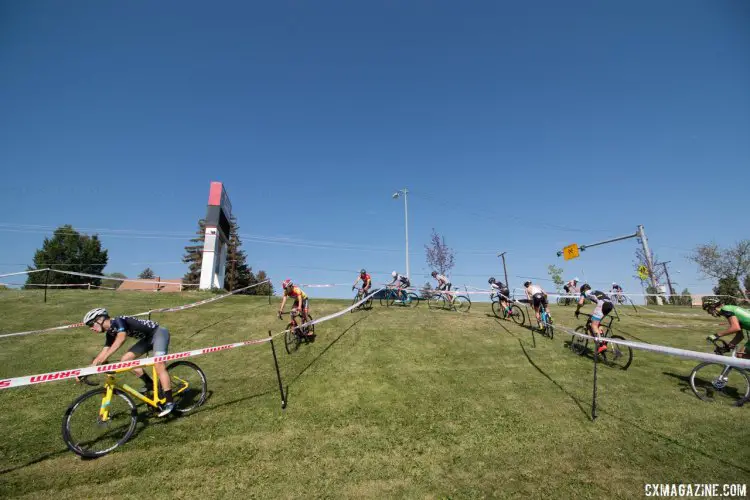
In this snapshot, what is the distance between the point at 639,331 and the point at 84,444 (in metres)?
19.3

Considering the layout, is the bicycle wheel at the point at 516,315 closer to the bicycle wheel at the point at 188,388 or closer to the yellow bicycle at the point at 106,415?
the bicycle wheel at the point at 188,388

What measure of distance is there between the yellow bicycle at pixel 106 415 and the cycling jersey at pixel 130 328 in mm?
670

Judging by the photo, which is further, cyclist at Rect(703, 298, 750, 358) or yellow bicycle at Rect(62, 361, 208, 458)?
cyclist at Rect(703, 298, 750, 358)

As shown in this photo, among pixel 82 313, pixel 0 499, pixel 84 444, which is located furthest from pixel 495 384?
pixel 82 313

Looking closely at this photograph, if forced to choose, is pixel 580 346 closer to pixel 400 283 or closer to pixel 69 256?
pixel 400 283

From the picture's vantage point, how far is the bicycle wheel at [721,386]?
25.8ft

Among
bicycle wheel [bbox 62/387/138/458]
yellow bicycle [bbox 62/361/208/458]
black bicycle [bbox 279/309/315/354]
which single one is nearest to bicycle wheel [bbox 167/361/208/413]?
yellow bicycle [bbox 62/361/208/458]

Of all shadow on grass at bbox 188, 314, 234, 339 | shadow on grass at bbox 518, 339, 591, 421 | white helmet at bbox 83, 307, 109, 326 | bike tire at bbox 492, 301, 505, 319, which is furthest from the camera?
bike tire at bbox 492, 301, 505, 319

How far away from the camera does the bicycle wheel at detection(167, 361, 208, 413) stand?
686cm

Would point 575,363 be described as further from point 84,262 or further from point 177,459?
point 84,262

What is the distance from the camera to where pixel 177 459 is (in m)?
5.21

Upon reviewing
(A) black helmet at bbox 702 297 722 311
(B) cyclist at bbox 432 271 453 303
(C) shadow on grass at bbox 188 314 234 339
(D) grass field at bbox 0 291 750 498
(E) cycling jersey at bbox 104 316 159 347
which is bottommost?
(D) grass field at bbox 0 291 750 498

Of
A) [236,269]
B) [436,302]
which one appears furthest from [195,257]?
[436,302]

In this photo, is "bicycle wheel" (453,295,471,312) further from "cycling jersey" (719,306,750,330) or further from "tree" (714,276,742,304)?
"tree" (714,276,742,304)
